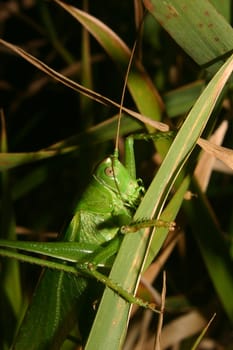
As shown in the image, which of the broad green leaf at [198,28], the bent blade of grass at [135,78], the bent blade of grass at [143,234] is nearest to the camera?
the bent blade of grass at [143,234]

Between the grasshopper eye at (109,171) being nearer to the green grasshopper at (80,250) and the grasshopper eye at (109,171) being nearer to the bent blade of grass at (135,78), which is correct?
the green grasshopper at (80,250)

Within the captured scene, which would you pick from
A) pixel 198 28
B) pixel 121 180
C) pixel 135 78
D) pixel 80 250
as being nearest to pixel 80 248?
pixel 80 250

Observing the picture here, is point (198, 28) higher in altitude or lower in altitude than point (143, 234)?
higher

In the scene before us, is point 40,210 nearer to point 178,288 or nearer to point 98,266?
point 178,288

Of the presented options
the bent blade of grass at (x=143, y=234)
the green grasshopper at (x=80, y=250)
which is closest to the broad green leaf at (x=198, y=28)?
the bent blade of grass at (x=143, y=234)

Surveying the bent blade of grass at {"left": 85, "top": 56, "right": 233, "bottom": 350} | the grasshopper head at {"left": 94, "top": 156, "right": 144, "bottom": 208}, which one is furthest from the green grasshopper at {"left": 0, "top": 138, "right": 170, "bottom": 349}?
the bent blade of grass at {"left": 85, "top": 56, "right": 233, "bottom": 350}

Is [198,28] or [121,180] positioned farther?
[121,180]

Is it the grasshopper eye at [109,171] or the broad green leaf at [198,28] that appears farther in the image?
the grasshopper eye at [109,171]

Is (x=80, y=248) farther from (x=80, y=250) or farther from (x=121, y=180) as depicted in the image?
(x=121, y=180)

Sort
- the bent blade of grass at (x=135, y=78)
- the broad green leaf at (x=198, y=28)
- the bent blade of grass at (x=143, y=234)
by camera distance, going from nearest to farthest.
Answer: the bent blade of grass at (x=143, y=234) → the broad green leaf at (x=198, y=28) → the bent blade of grass at (x=135, y=78)
